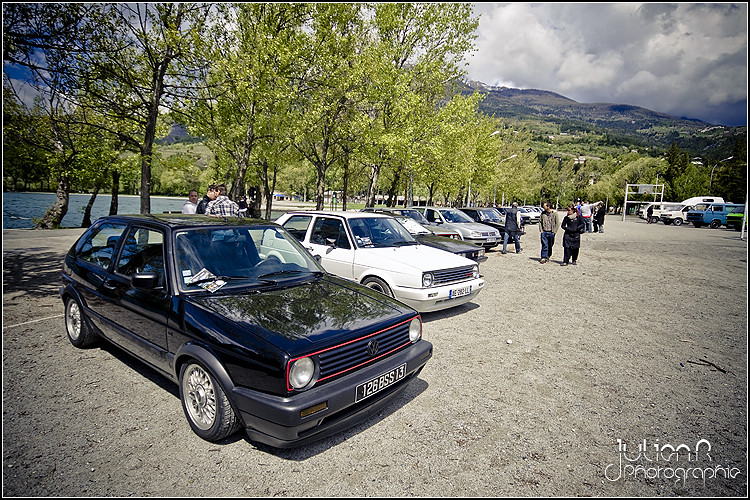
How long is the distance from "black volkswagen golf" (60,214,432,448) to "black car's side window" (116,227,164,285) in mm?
16

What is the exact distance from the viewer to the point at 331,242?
5.79 m

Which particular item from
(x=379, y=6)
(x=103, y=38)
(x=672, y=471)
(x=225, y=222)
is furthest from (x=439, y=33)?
(x=672, y=471)

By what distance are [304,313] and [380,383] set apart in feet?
2.69

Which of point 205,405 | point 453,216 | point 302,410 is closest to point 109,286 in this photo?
point 205,405

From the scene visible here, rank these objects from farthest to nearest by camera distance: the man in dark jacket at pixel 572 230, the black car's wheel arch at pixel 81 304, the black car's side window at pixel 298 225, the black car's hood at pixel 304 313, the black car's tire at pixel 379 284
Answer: the man in dark jacket at pixel 572 230, the black car's side window at pixel 298 225, the black car's tire at pixel 379 284, the black car's wheel arch at pixel 81 304, the black car's hood at pixel 304 313

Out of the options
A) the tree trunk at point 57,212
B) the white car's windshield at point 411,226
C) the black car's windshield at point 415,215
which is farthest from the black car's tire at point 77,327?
the tree trunk at point 57,212

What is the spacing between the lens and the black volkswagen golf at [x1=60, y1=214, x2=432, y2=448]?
2508mm

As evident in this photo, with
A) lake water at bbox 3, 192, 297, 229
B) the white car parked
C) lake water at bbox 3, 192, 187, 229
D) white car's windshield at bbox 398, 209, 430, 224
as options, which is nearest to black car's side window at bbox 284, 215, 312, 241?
the white car parked

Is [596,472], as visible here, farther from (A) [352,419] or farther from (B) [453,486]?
(A) [352,419]

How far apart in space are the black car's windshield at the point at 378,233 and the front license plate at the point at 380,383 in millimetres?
3468

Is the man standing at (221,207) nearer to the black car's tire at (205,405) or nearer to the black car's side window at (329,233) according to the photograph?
the black car's side window at (329,233)

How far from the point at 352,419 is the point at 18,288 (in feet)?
26.0

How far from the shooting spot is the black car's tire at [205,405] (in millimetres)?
2713

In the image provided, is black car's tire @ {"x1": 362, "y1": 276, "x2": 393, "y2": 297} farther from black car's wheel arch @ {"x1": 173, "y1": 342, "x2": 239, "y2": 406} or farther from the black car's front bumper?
black car's wheel arch @ {"x1": 173, "y1": 342, "x2": 239, "y2": 406}
